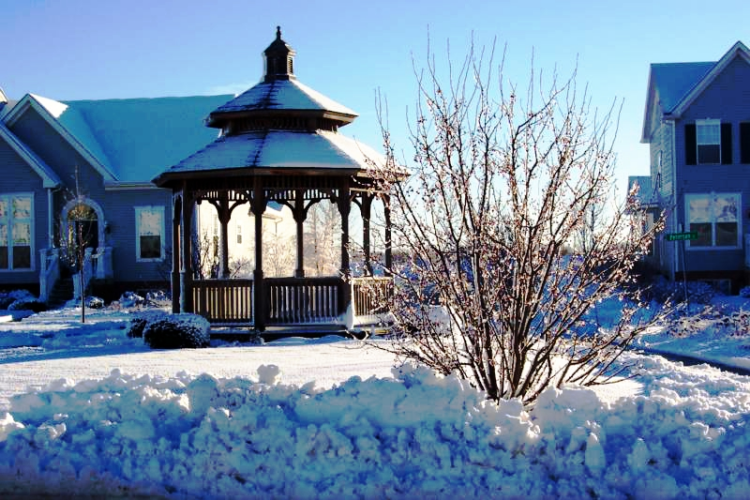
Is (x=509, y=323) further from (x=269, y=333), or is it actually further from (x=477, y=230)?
(x=269, y=333)

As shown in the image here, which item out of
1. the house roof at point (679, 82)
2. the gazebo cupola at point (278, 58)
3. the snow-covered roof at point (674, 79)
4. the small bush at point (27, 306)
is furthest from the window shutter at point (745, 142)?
the small bush at point (27, 306)

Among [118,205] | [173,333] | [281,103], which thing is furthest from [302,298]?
[118,205]

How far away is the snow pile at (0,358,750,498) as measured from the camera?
291 inches

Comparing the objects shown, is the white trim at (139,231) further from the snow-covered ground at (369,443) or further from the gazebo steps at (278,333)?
the snow-covered ground at (369,443)

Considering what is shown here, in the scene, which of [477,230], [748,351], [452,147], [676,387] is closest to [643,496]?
[477,230]

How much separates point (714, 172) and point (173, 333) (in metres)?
20.4

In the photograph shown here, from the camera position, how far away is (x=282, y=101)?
782 inches

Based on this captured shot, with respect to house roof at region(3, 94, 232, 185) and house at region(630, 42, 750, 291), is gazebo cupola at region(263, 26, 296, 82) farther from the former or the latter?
house at region(630, 42, 750, 291)

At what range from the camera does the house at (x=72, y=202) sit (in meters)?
31.1

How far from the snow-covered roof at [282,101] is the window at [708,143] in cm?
1443

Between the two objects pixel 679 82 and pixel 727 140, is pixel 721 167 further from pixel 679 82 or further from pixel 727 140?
pixel 679 82

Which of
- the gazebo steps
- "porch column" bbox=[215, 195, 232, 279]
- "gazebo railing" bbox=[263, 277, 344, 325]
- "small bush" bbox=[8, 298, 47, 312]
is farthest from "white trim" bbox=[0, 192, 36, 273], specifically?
"gazebo railing" bbox=[263, 277, 344, 325]

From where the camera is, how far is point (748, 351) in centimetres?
1645

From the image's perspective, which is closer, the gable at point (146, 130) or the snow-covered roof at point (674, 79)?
A: the snow-covered roof at point (674, 79)
